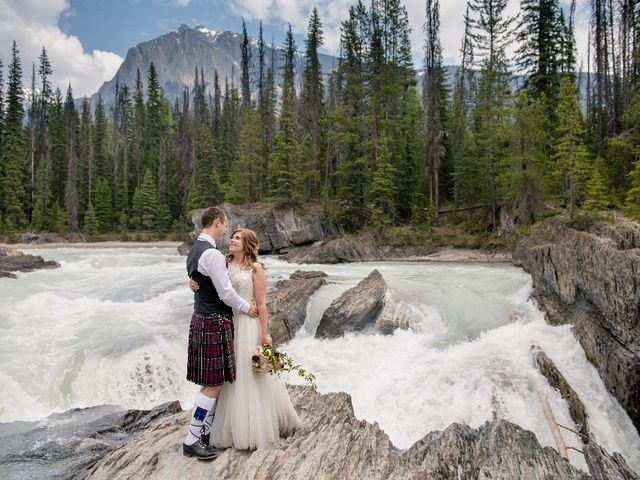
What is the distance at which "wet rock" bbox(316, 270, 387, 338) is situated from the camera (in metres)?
12.6

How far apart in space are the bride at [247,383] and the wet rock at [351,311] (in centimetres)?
837

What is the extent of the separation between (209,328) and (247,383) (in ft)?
2.28

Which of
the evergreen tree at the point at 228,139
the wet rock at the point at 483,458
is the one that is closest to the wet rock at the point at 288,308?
the wet rock at the point at 483,458

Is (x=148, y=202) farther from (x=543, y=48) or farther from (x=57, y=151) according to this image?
(x=543, y=48)

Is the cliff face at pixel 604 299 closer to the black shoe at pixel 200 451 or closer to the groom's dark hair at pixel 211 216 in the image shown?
the black shoe at pixel 200 451

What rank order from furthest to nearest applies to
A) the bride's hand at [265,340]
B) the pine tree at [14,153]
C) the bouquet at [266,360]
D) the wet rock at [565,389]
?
1. the pine tree at [14,153]
2. the wet rock at [565,389]
3. the bride's hand at [265,340]
4. the bouquet at [266,360]

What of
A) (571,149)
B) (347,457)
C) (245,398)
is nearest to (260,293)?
(245,398)

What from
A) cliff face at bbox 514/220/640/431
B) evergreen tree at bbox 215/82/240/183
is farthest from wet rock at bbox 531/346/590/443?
evergreen tree at bbox 215/82/240/183

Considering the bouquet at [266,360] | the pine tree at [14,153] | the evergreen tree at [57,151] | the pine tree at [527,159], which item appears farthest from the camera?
the evergreen tree at [57,151]

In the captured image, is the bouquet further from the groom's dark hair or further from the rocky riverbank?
the groom's dark hair

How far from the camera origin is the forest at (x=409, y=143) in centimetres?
2570

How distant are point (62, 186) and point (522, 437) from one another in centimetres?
6639

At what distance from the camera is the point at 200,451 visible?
406 cm

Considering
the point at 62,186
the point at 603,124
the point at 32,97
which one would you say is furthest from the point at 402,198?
the point at 32,97
